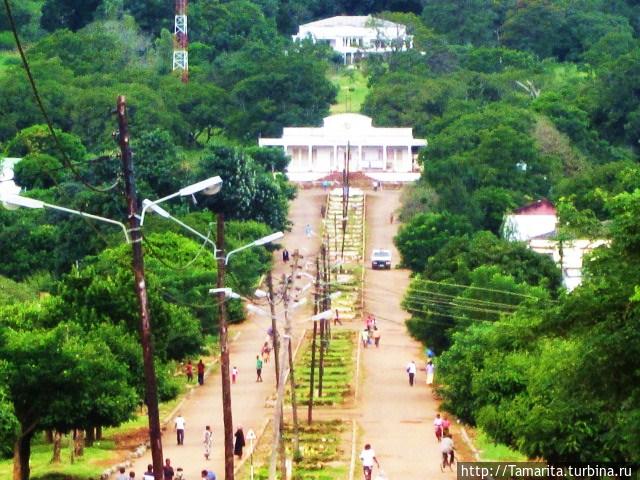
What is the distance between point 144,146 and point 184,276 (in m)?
22.2

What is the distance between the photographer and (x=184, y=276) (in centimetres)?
6706

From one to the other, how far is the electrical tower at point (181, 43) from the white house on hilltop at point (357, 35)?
15.1 meters

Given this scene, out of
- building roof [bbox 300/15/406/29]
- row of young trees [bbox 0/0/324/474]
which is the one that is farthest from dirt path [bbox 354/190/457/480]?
building roof [bbox 300/15/406/29]

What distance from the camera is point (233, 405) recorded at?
2269 inches

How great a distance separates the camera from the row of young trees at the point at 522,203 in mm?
31328

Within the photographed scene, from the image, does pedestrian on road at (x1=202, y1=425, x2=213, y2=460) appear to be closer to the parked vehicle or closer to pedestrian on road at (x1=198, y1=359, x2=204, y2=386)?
pedestrian on road at (x1=198, y1=359, x2=204, y2=386)

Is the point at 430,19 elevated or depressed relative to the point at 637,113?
elevated

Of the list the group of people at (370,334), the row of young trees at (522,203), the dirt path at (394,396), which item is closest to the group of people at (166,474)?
the dirt path at (394,396)

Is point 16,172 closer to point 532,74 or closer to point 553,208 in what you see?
point 553,208

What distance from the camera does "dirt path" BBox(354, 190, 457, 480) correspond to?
48.7 m

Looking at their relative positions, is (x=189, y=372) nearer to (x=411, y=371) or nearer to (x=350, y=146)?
(x=411, y=371)

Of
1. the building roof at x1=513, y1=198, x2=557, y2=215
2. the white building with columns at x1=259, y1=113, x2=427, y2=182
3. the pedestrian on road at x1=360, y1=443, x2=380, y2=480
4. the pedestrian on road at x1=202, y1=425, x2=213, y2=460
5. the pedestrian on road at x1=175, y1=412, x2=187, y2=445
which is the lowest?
the pedestrian on road at x1=360, y1=443, x2=380, y2=480

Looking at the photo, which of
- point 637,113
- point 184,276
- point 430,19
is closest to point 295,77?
point 637,113

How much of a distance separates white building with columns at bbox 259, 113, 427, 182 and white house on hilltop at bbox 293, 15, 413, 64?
31.0 m
